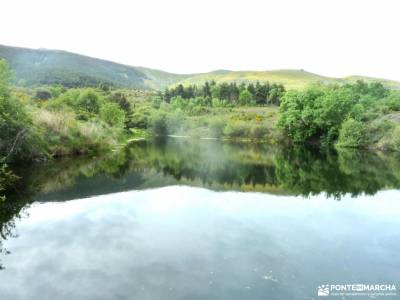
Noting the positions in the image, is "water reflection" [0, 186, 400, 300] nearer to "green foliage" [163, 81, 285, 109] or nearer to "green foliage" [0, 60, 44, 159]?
"green foliage" [0, 60, 44, 159]

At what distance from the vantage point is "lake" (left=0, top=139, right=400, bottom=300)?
12.6 m

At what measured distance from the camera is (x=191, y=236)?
18.0m

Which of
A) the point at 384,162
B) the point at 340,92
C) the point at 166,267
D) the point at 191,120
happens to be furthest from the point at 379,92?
the point at 166,267

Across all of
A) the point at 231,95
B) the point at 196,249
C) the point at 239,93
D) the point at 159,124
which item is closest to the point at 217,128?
the point at 159,124

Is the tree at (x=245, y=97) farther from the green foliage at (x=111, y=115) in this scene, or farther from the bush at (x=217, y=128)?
the green foliage at (x=111, y=115)

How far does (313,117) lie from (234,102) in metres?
73.4

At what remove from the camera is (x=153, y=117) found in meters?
123

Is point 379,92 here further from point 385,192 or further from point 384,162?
point 385,192

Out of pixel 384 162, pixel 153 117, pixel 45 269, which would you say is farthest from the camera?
pixel 153 117

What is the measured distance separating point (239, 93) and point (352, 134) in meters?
89.9

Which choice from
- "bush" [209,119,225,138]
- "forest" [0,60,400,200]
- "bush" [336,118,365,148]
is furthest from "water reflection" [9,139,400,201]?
"bush" [209,119,225,138]

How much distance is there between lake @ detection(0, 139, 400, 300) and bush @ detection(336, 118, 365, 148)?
44831 millimetres

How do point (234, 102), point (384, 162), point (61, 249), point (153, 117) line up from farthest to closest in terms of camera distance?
point (234, 102) → point (153, 117) → point (384, 162) → point (61, 249)

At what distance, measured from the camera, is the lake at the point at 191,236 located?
1262 centimetres
